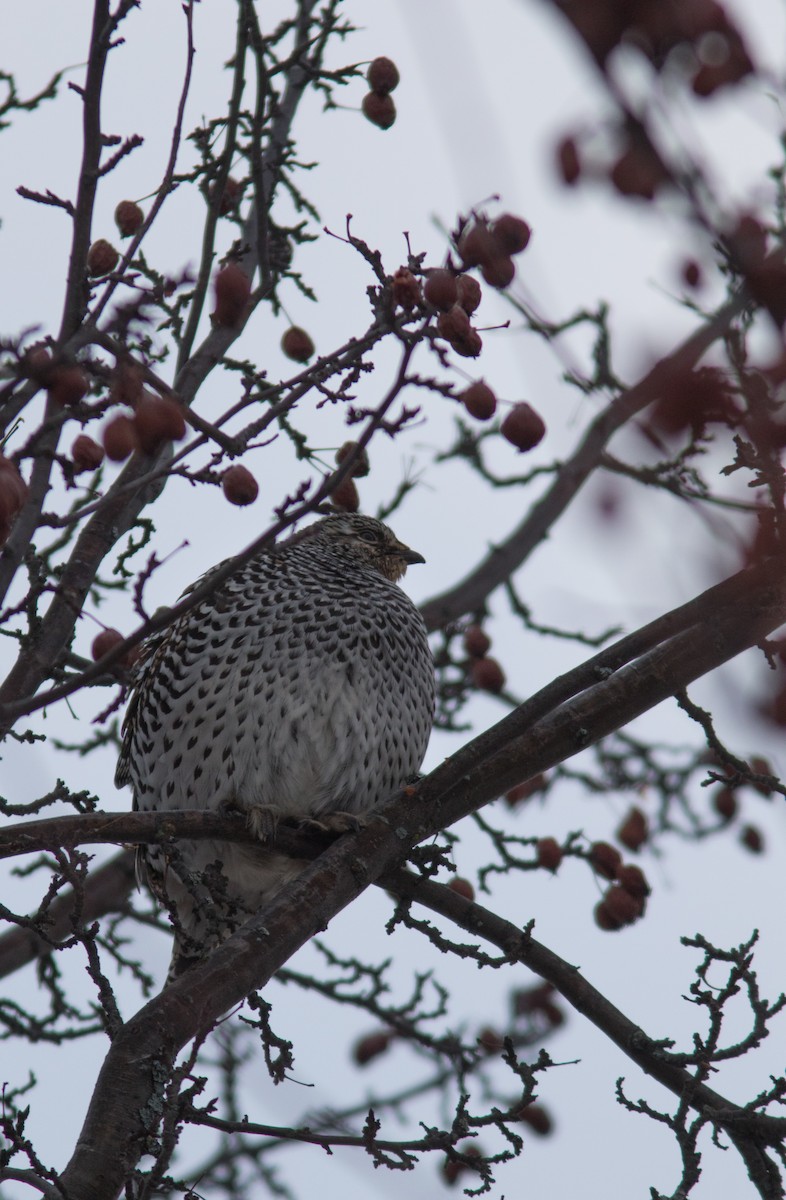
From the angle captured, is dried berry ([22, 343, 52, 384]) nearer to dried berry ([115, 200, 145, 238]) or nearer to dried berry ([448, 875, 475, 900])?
dried berry ([115, 200, 145, 238])

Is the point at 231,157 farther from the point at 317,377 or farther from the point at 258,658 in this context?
the point at 258,658

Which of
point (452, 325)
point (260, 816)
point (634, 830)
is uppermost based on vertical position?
point (634, 830)

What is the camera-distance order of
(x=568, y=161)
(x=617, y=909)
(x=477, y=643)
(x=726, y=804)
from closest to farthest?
(x=568, y=161), (x=617, y=909), (x=477, y=643), (x=726, y=804)

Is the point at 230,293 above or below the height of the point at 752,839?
below

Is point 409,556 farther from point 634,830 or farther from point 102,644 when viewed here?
point 102,644

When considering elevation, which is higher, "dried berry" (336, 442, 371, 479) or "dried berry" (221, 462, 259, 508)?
"dried berry" (336, 442, 371, 479)

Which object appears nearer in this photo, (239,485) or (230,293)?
(230,293)

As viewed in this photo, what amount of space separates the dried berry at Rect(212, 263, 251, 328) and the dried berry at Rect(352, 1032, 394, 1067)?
4.48m

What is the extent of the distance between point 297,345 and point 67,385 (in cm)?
234

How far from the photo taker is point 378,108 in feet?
16.6

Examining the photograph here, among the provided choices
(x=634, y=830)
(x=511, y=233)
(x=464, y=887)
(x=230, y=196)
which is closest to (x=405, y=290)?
(x=511, y=233)

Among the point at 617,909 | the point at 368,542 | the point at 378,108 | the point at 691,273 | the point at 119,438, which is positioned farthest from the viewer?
the point at 368,542

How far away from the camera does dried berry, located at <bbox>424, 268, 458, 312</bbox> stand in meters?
3.38

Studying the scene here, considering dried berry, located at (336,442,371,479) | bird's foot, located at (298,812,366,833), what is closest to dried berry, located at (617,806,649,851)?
bird's foot, located at (298,812,366,833)
